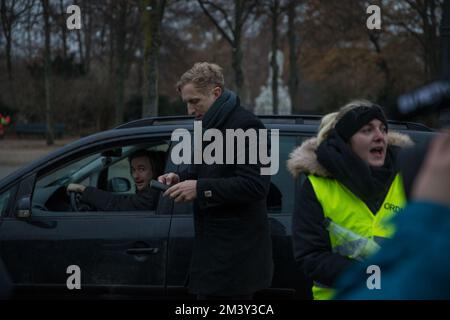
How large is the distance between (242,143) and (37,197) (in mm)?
1839

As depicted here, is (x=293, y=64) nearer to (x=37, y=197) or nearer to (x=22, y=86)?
(x=22, y=86)

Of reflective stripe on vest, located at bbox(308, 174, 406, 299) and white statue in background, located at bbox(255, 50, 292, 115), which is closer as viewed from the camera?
reflective stripe on vest, located at bbox(308, 174, 406, 299)

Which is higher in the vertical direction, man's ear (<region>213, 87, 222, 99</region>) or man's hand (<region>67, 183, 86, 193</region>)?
man's ear (<region>213, 87, 222, 99</region>)

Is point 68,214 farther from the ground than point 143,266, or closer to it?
farther from the ground

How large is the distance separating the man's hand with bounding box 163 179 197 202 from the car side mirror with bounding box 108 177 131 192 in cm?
191

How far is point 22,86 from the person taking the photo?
32.3 metres

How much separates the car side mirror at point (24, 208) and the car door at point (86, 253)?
2 centimetres

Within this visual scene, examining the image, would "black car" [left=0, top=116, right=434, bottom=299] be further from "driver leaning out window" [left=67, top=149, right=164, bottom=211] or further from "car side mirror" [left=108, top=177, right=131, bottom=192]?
"car side mirror" [left=108, top=177, right=131, bottom=192]

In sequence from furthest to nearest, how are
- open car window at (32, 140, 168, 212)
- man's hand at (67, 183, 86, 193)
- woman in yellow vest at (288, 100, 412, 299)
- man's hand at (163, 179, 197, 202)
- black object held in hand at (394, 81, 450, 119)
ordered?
1. man's hand at (67, 183, 86, 193)
2. open car window at (32, 140, 168, 212)
3. man's hand at (163, 179, 197, 202)
4. woman in yellow vest at (288, 100, 412, 299)
5. black object held in hand at (394, 81, 450, 119)

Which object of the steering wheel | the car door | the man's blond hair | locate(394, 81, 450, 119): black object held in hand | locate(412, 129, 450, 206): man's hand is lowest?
the car door

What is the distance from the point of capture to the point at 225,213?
3.41 m

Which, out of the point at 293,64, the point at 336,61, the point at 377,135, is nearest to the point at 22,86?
the point at 293,64

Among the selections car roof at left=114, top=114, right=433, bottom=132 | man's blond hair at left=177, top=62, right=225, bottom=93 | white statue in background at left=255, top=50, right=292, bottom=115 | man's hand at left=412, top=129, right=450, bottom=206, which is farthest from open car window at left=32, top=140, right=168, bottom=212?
white statue in background at left=255, top=50, right=292, bottom=115

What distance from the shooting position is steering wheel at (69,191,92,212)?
4463 mm
